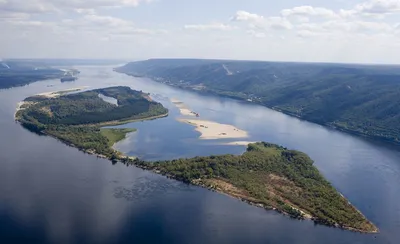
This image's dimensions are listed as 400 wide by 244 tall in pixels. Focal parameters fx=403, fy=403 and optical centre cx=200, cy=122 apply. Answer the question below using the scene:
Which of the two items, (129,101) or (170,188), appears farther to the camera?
(129,101)

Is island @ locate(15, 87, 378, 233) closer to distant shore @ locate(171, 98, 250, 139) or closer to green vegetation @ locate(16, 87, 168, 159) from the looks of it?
green vegetation @ locate(16, 87, 168, 159)

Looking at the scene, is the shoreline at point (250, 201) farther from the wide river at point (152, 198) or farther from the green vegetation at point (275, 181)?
the wide river at point (152, 198)

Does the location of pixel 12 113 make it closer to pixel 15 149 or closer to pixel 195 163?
pixel 15 149

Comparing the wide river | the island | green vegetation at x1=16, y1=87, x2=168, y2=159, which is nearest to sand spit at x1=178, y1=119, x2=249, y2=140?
the wide river

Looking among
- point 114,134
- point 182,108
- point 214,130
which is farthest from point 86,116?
point 214,130

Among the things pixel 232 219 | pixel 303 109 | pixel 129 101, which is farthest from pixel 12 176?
pixel 303 109

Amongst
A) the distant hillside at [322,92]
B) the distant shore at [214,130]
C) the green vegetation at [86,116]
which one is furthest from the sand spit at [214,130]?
the distant hillside at [322,92]
